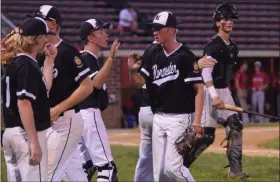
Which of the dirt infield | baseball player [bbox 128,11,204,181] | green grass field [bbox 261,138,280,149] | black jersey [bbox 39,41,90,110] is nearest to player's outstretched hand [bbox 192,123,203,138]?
baseball player [bbox 128,11,204,181]

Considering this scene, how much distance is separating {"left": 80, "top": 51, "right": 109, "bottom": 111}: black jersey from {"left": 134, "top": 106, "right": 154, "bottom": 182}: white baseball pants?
605 mm

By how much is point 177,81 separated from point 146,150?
120cm

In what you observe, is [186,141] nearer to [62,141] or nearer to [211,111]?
[62,141]

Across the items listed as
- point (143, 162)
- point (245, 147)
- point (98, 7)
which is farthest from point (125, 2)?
point (143, 162)

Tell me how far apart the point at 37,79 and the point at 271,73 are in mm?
20552

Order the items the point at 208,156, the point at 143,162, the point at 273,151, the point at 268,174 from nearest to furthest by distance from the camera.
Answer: the point at 143,162
the point at 268,174
the point at 208,156
the point at 273,151

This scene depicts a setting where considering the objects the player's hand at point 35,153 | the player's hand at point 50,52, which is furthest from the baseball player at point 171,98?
the player's hand at point 35,153

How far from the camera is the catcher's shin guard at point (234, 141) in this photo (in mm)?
10203

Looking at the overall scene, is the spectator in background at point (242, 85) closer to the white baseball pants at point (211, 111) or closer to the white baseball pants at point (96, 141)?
the white baseball pants at point (211, 111)

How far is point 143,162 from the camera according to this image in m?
8.87

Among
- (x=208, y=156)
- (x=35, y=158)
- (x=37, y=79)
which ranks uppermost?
(x=37, y=79)

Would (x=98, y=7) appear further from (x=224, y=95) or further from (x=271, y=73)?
(x=224, y=95)

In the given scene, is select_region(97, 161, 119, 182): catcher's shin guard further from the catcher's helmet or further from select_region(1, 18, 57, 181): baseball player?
the catcher's helmet

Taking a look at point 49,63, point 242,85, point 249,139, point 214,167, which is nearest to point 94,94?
point 49,63
